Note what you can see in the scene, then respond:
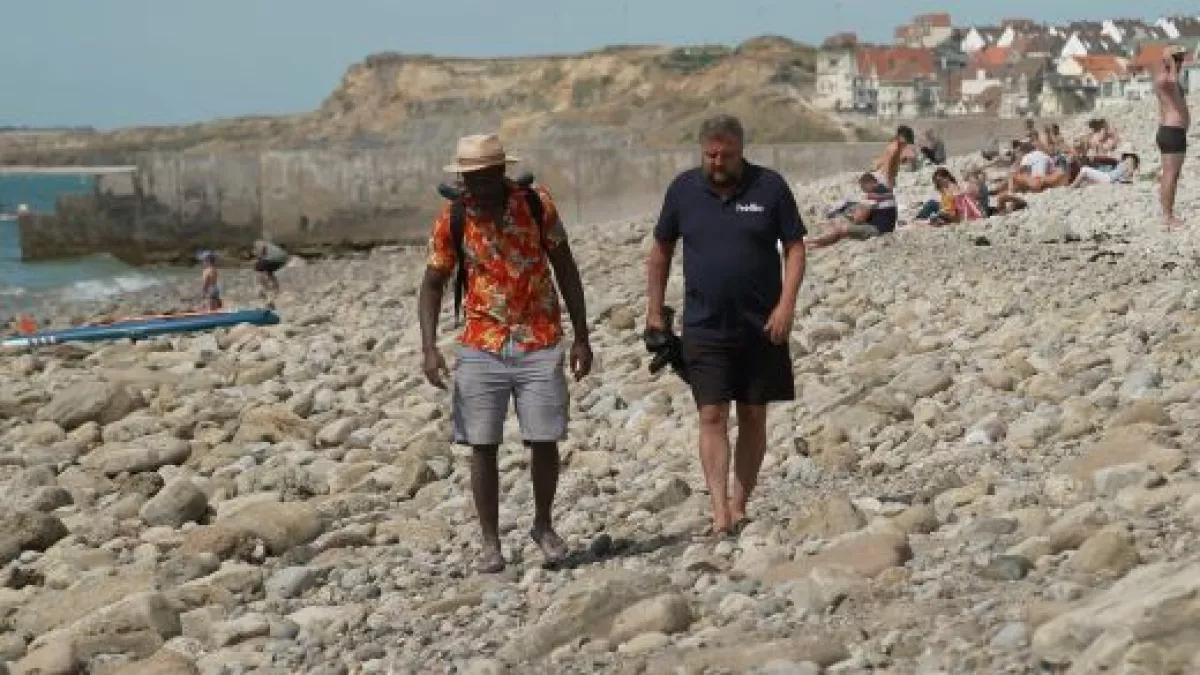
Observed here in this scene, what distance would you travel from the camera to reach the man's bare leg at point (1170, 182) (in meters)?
12.5

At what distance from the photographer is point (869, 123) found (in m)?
88.8

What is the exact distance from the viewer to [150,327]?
17.3 metres

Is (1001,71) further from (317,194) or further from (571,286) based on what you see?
(571,286)

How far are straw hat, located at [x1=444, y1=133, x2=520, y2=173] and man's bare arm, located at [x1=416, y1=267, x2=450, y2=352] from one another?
37cm

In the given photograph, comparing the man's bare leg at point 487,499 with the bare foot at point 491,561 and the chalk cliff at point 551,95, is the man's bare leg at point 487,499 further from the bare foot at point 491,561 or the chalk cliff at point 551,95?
the chalk cliff at point 551,95

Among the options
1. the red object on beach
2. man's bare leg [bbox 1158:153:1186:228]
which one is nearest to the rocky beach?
man's bare leg [bbox 1158:153:1186:228]

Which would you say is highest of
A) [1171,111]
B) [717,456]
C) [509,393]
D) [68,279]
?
[1171,111]

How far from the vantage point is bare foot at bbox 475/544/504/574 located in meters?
6.18

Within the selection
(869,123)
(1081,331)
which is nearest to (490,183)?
(1081,331)

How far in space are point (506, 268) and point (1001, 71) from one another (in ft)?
425

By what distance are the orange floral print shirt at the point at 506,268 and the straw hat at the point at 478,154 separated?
0.43 ft

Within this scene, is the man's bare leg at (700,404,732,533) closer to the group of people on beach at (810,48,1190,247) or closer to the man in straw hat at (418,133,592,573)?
the man in straw hat at (418,133,592,573)

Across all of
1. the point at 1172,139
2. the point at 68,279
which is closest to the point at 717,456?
the point at 1172,139

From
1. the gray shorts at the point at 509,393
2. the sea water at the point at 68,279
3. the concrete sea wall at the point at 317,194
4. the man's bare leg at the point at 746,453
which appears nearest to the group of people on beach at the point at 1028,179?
the man's bare leg at the point at 746,453
